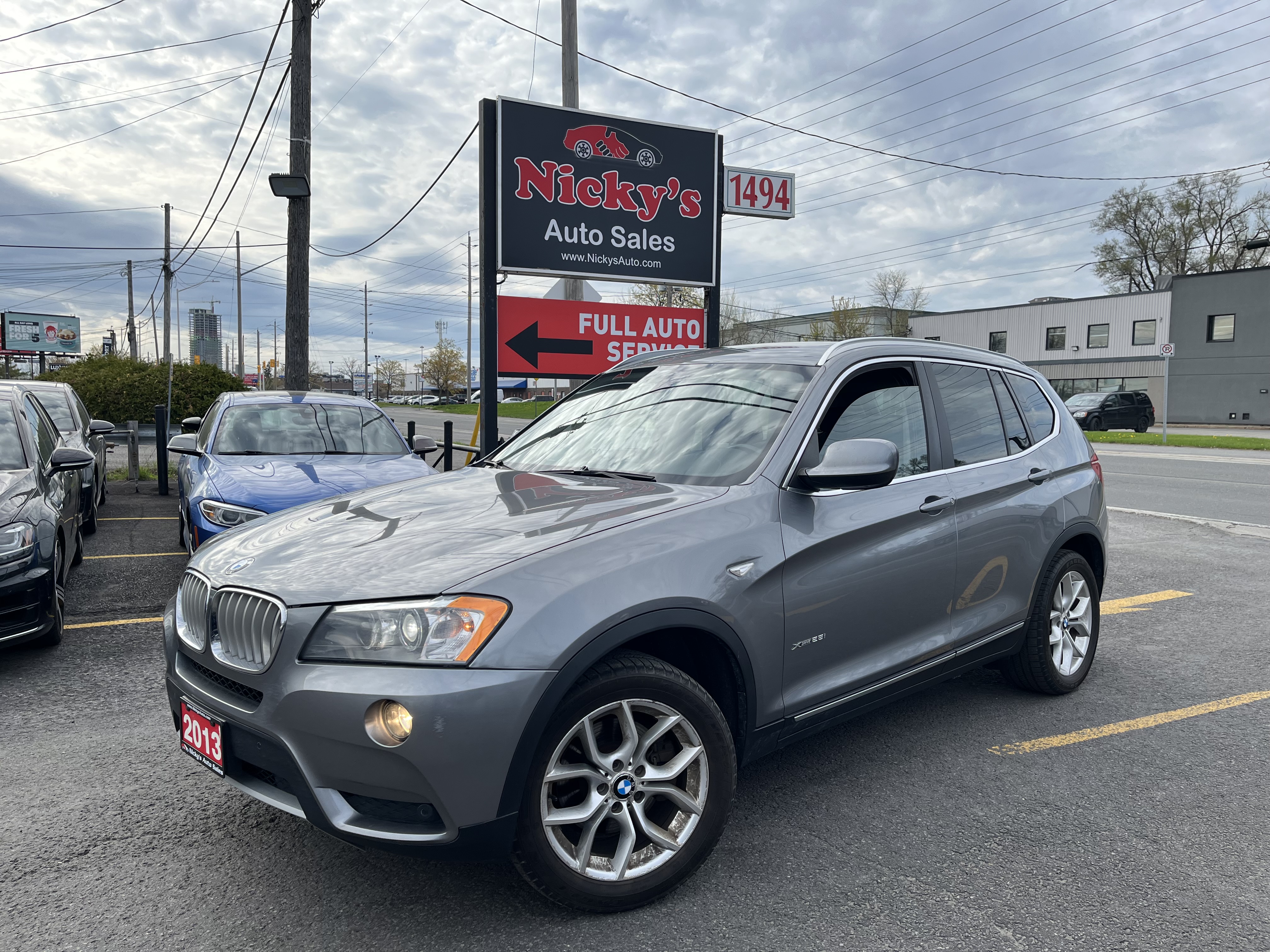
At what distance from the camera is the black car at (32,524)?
4660 mm

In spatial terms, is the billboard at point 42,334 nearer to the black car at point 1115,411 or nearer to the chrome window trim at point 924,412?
the black car at point 1115,411

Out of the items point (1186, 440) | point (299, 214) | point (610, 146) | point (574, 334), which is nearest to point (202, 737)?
point (574, 334)

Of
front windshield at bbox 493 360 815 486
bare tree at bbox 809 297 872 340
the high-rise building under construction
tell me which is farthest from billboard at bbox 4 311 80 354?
front windshield at bbox 493 360 815 486

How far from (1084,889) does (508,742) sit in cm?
185

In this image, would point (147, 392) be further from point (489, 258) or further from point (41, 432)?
point (489, 258)

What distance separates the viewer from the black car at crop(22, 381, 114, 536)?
8.76 meters

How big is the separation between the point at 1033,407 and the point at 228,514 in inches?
200

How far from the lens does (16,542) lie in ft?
15.5

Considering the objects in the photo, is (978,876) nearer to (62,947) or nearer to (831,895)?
(831,895)

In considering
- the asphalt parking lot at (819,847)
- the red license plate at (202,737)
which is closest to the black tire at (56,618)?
the asphalt parking lot at (819,847)

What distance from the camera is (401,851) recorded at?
7.63 ft

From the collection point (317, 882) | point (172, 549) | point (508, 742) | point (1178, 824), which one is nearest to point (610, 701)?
point (508, 742)

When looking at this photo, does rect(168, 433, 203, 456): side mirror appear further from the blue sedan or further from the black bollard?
the black bollard

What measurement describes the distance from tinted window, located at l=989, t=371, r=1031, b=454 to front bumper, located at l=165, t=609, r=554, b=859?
288cm
